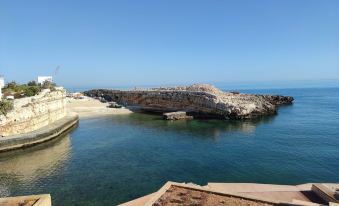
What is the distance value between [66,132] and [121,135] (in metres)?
7.09

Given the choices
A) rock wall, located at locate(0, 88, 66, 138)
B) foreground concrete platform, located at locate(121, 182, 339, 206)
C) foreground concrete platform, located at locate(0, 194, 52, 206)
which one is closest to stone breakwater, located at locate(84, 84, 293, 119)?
rock wall, located at locate(0, 88, 66, 138)

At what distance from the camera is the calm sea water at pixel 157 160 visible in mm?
16625

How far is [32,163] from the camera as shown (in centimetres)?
2150

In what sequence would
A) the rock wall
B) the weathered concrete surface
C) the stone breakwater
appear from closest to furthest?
the rock wall
the weathered concrete surface
the stone breakwater

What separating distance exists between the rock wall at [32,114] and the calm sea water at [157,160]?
3253mm

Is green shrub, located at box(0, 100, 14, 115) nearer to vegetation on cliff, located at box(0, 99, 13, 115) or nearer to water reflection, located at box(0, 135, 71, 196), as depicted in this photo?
vegetation on cliff, located at box(0, 99, 13, 115)

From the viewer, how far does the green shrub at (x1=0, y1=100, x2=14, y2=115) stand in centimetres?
2597

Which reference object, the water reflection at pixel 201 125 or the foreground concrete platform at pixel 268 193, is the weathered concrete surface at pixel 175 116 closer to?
the water reflection at pixel 201 125

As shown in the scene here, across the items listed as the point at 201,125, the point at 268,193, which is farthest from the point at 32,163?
the point at 201,125

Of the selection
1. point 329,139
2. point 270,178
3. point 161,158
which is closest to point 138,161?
point 161,158

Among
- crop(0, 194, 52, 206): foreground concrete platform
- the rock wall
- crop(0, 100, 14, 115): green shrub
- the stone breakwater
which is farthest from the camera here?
the stone breakwater

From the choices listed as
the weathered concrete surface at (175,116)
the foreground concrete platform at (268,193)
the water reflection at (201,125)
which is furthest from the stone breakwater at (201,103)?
the foreground concrete platform at (268,193)

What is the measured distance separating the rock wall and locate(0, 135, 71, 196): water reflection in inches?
122

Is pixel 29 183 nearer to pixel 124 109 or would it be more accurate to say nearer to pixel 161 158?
pixel 161 158
